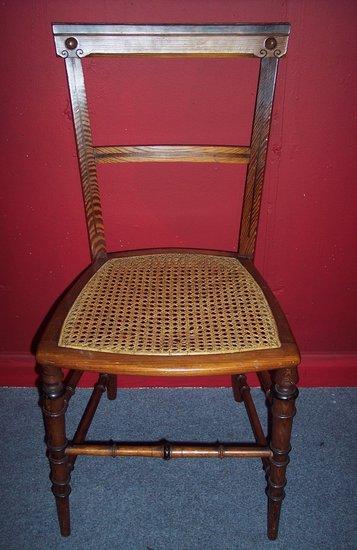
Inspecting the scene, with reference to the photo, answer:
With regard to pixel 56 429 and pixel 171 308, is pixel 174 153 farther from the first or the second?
pixel 56 429

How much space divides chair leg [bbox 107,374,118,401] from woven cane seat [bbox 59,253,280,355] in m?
0.45

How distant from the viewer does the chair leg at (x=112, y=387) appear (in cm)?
134

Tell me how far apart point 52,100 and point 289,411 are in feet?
2.92

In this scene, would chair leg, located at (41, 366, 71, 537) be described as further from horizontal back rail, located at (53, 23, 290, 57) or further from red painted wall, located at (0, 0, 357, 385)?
horizontal back rail, located at (53, 23, 290, 57)

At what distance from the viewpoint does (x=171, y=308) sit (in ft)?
2.93

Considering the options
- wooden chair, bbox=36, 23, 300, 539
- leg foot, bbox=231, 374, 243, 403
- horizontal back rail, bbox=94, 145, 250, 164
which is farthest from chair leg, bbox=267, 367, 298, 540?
horizontal back rail, bbox=94, 145, 250, 164

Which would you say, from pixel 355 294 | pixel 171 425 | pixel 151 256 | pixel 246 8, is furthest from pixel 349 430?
pixel 246 8

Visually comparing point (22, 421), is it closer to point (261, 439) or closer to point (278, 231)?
point (261, 439)

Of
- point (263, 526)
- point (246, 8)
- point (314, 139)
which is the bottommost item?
point (263, 526)

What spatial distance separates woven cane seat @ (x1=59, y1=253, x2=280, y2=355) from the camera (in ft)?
2.62

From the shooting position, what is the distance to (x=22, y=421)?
1.31 m

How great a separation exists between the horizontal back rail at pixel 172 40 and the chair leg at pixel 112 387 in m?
0.89

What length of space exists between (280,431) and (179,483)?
411 mm

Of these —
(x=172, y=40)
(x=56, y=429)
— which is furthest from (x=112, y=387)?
(x=172, y=40)
